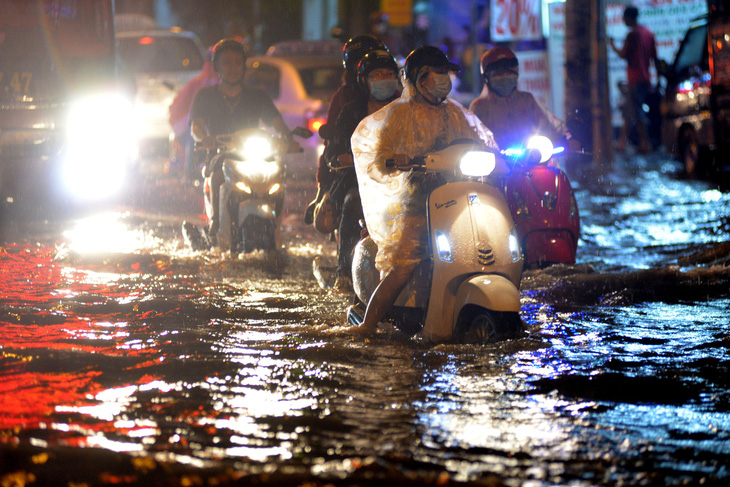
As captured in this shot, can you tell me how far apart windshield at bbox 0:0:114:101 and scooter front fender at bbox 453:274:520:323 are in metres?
8.63

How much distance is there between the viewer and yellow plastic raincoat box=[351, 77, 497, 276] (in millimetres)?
5574

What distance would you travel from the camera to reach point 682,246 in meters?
9.45

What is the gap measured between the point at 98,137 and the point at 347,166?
7020 millimetres

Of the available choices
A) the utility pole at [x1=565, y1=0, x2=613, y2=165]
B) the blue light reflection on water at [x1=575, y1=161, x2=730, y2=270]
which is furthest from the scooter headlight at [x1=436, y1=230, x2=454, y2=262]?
the utility pole at [x1=565, y1=0, x2=613, y2=165]

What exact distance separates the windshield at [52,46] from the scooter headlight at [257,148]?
190 inches

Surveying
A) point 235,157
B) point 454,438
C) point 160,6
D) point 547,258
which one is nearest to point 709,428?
point 454,438

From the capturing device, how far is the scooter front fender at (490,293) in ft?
16.7

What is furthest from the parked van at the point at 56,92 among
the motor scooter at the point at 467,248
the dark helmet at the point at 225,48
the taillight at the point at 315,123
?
the motor scooter at the point at 467,248

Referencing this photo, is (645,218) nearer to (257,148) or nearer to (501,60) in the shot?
(501,60)

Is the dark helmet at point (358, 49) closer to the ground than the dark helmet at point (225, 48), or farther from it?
closer to the ground

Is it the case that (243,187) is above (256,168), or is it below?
below

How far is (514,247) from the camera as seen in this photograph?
215 inches

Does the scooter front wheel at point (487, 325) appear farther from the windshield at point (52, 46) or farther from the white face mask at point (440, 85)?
the windshield at point (52, 46)

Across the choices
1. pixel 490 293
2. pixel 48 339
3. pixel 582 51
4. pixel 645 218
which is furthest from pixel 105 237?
pixel 582 51
